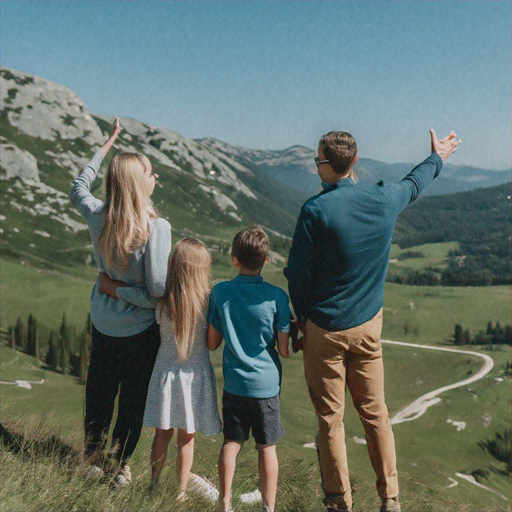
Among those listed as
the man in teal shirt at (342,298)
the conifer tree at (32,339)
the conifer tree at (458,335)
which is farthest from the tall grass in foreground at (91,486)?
the conifer tree at (458,335)

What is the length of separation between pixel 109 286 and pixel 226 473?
7.70ft

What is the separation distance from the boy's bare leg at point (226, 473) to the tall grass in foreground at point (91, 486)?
288mm

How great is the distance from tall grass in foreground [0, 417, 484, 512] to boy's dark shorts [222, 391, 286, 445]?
3.03 ft

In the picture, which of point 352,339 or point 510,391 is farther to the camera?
point 510,391

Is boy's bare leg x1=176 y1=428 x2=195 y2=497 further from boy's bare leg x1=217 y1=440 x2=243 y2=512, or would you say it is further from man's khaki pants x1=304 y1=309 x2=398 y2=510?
man's khaki pants x1=304 y1=309 x2=398 y2=510

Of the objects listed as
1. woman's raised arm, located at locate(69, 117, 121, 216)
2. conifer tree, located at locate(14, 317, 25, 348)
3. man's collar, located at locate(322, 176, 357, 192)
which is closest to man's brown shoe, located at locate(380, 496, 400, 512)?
man's collar, located at locate(322, 176, 357, 192)

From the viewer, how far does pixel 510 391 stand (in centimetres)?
12862

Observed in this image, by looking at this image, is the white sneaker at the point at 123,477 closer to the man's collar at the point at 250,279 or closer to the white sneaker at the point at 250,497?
the white sneaker at the point at 250,497

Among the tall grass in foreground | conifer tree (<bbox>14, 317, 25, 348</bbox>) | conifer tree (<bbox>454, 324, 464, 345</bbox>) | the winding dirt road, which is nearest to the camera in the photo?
the tall grass in foreground

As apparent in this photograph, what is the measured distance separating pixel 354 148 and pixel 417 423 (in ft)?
386

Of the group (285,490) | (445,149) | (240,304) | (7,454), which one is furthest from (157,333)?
(445,149)

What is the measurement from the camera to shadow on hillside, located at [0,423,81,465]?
5965mm

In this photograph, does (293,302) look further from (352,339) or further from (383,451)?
(383,451)

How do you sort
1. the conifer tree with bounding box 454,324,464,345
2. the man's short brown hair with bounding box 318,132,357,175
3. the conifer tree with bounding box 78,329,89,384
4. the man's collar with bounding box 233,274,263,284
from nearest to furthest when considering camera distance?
1. the man's short brown hair with bounding box 318,132,357,175
2. the man's collar with bounding box 233,274,263,284
3. the conifer tree with bounding box 78,329,89,384
4. the conifer tree with bounding box 454,324,464,345
